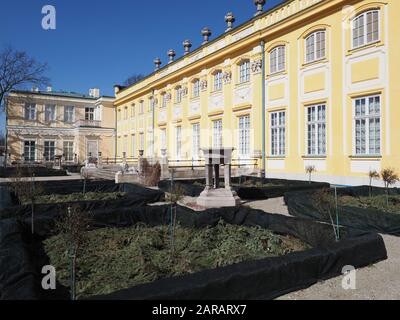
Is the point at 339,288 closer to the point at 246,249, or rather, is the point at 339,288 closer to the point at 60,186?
the point at 246,249

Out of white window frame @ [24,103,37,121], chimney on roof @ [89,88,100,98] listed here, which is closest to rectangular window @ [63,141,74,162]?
white window frame @ [24,103,37,121]

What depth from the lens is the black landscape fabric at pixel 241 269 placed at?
3.04 metres

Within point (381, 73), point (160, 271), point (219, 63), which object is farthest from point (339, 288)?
point (219, 63)

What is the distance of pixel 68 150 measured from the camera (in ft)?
133

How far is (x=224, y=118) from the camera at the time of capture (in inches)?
799

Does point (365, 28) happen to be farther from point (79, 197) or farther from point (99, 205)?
point (79, 197)

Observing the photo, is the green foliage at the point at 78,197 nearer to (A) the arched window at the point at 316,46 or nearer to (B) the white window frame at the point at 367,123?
(B) the white window frame at the point at 367,123

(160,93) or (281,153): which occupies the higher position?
(160,93)

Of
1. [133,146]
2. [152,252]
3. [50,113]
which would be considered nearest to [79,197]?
[152,252]

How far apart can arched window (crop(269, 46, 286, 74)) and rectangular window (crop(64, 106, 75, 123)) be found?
106 feet

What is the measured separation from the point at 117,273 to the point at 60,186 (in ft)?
26.0

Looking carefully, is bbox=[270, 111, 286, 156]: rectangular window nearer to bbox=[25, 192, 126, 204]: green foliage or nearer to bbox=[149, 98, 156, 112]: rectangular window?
bbox=[25, 192, 126, 204]: green foliage

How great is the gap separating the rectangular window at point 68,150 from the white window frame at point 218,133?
25016 millimetres

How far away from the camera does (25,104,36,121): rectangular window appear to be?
129 ft
